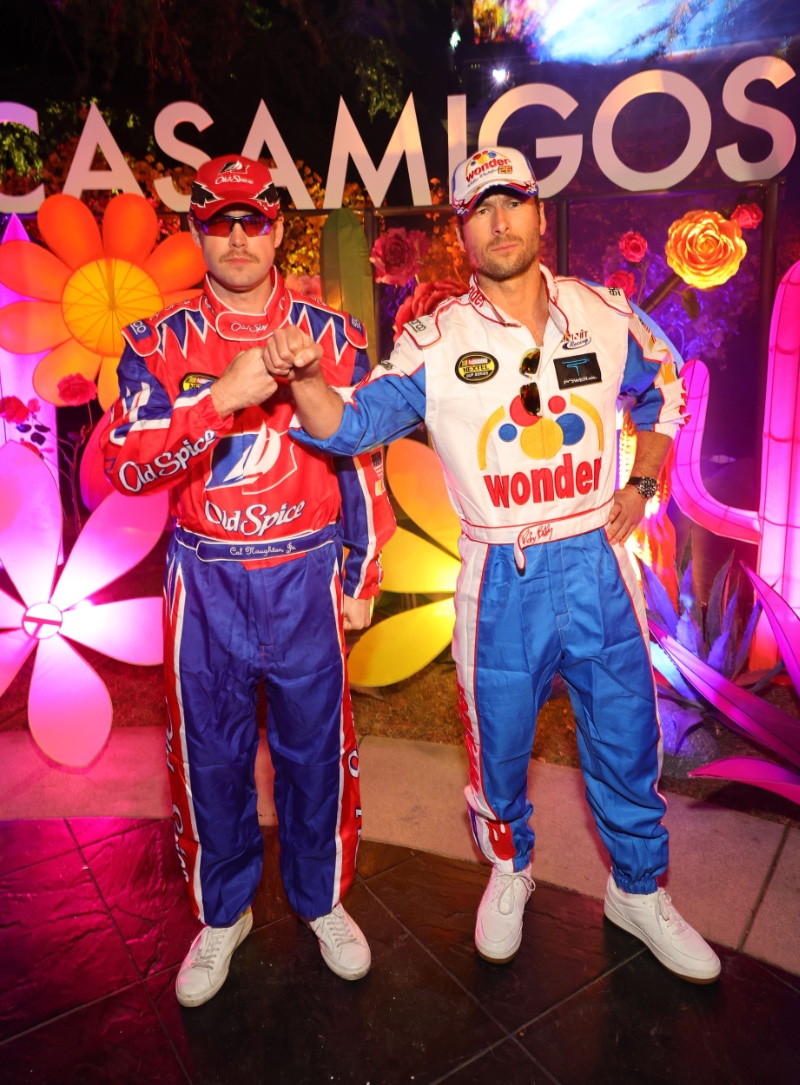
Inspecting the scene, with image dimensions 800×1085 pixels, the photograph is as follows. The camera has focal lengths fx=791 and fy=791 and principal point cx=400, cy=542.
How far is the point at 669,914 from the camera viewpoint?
7.32ft

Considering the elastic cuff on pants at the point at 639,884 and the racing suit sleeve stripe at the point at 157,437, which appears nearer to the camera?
the racing suit sleeve stripe at the point at 157,437

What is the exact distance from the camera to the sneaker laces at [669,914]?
7.27 feet

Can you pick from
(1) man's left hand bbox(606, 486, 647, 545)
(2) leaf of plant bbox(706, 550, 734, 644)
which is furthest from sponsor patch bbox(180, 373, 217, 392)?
(2) leaf of plant bbox(706, 550, 734, 644)

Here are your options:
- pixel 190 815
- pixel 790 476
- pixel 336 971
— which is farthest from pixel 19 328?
pixel 790 476

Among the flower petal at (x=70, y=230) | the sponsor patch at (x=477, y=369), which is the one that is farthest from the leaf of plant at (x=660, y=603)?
the flower petal at (x=70, y=230)

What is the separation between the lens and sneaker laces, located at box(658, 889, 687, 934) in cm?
221

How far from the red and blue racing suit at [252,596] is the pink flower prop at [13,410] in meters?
1.89

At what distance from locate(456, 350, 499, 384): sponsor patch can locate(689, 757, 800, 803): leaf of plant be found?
1.34 metres

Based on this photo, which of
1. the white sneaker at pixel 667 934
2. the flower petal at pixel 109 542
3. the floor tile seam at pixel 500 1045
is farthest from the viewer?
the flower petal at pixel 109 542

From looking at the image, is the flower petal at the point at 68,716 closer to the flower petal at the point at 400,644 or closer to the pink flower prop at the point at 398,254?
the flower petal at the point at 400,644

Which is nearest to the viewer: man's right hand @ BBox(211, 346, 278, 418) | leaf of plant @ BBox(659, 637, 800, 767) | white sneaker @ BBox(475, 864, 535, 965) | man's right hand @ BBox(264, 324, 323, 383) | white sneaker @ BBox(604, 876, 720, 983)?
man's right hand @ BBox(264, 324, 323, 383)

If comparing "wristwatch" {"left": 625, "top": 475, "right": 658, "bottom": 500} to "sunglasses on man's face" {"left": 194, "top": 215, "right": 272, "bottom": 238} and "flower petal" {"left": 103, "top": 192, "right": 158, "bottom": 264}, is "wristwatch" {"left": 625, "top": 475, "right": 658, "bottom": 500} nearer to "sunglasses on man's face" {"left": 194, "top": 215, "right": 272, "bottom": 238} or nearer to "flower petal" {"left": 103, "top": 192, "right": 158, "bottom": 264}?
"sunglasses on man's face" {"left": 194, "top": 215, "right": 272, "bottom": 238}

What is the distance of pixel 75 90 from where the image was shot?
21.6 ft

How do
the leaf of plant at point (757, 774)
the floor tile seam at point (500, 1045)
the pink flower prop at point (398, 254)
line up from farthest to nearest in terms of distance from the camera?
the pink flower prop at point (398, 254) → the leaf of plant at point (757, 774) → the floor tile seam at point (500, 1045)
